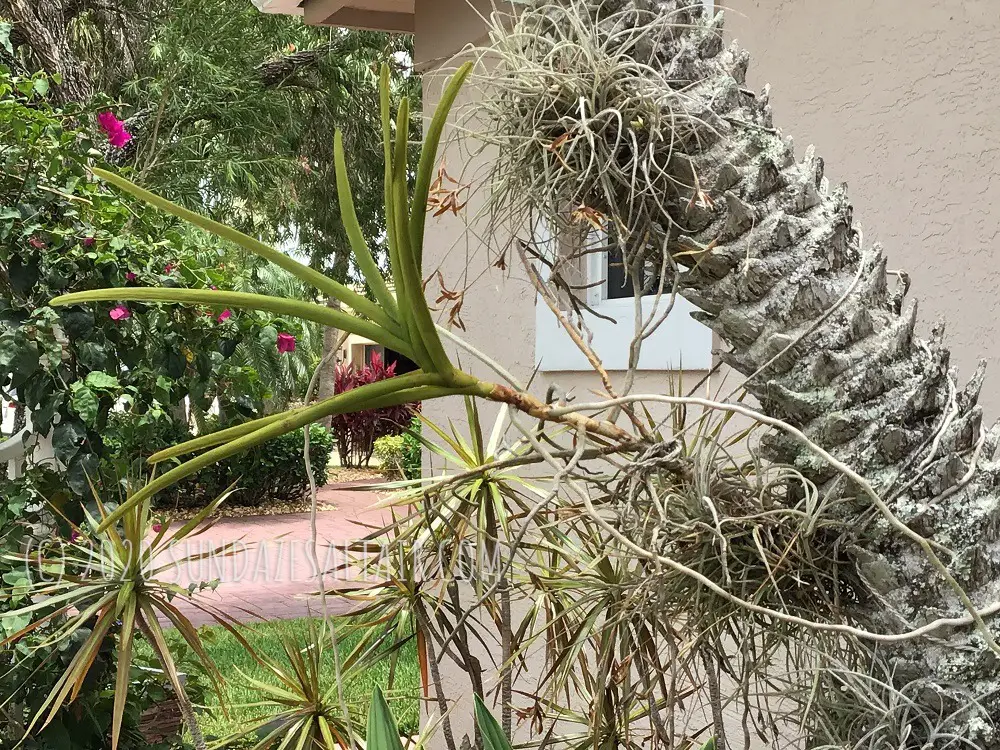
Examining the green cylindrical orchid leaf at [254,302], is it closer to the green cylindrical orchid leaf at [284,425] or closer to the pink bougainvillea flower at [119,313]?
the green cylindrical orchid leaf at [284,425]

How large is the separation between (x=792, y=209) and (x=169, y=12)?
9126mm

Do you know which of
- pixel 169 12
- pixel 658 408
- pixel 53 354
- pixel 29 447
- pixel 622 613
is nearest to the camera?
pixel 622 613

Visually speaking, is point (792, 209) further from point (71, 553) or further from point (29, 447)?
point (29, 447)

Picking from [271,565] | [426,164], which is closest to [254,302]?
[426,164]

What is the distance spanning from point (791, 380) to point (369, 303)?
0.48 meters

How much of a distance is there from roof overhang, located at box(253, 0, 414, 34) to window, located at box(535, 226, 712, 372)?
227cm

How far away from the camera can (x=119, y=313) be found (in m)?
2.70

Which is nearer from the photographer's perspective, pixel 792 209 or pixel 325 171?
pixel 792 209

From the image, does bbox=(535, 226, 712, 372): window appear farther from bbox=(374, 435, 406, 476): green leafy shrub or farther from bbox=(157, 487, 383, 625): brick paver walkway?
bbox=(374, 435, 406, 476): green leafy shrub

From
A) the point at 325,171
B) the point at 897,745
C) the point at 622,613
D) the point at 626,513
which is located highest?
the point at 325,171

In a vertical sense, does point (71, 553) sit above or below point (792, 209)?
below

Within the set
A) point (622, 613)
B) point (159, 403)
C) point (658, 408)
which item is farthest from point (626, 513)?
point (159, 403)

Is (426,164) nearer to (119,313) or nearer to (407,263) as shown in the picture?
(407,263)

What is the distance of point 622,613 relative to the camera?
1228 mm
